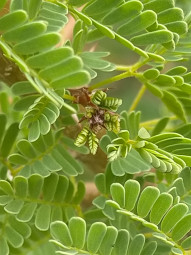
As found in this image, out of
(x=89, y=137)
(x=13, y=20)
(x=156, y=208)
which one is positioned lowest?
(x=156, y=208)

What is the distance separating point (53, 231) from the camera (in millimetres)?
635

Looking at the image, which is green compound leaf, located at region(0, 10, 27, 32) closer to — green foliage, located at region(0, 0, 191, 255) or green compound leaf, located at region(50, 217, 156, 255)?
green foliage, located at region(0, 0, 191, 255)

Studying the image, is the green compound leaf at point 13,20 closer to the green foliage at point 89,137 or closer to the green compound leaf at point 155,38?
the green foliage at point 89,137

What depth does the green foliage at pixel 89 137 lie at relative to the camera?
1.87ft

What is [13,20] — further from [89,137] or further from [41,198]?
[41,198]

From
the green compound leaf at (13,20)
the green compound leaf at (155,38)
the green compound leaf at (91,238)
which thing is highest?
the green compound leaf at (13,20)

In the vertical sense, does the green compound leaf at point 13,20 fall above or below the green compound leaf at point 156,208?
above

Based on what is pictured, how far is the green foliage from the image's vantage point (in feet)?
1.87

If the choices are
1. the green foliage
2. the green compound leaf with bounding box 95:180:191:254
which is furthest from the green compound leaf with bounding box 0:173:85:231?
the green compound leaf with bounding box 95:180:191:254

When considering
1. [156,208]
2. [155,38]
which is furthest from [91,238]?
[155,38]

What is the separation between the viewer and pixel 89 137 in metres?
0.67

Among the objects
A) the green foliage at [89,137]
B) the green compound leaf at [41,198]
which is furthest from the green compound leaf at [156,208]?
the green compound leaf at [41,198]

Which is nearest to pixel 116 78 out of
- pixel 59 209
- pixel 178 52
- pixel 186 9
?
pixel 178 52

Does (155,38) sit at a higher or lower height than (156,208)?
higher
